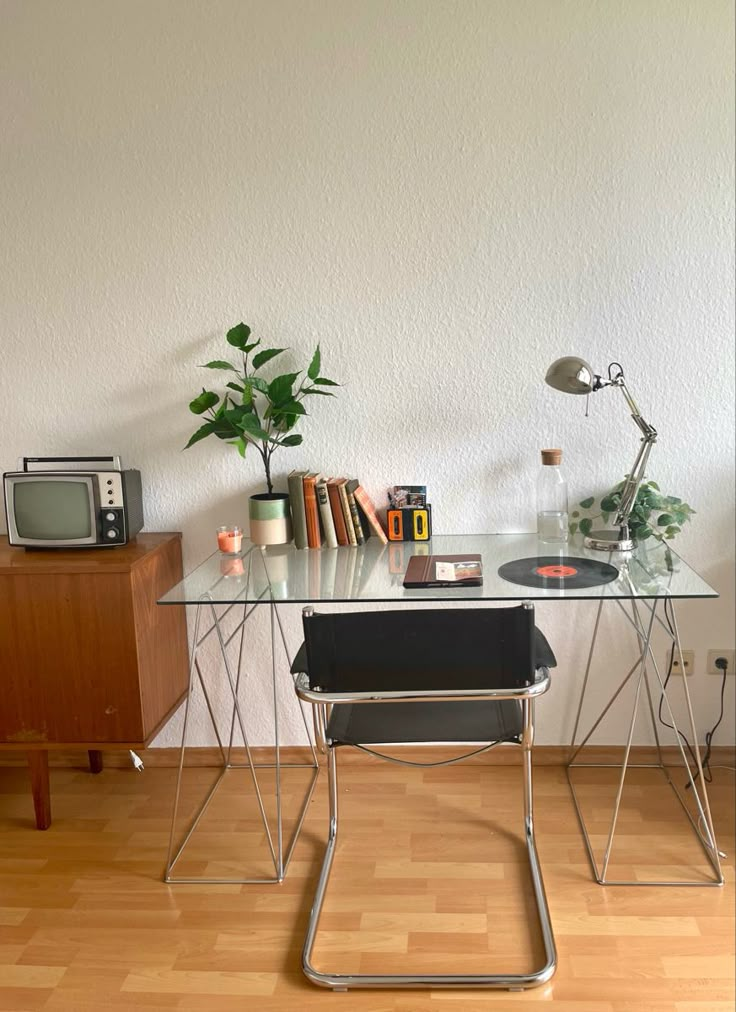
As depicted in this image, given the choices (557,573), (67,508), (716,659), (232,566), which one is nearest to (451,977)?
(557,573)

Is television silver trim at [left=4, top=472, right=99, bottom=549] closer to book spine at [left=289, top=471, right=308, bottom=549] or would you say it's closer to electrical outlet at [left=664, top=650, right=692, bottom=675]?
book spine at [left=289, top=471, right=308, bottom=549]

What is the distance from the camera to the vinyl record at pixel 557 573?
220cm

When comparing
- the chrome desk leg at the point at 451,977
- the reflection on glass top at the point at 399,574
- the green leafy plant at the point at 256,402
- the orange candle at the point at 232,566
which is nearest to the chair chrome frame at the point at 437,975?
the chrome desk leg at the point at 451,977

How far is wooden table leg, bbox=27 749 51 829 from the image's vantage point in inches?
103

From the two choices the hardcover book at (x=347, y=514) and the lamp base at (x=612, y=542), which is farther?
the hardcover book at (x=347, y=514)

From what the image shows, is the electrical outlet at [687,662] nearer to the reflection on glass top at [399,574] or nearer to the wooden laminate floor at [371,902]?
the wooden laminate floor at [371,902]

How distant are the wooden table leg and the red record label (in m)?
1.52

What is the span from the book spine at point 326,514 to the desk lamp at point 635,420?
2.35ft

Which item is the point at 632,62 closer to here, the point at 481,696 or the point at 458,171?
the point at 458,171

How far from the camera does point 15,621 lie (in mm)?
2527

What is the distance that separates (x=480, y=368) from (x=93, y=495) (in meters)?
1.21

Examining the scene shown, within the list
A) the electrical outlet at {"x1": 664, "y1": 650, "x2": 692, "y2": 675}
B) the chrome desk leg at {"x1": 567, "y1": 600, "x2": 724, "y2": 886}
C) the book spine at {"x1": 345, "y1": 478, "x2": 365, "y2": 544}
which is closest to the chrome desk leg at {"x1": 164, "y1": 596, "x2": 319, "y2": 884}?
the book spine at {"x1": 345, "y1": 478, "x2": 365, "y2": 544}

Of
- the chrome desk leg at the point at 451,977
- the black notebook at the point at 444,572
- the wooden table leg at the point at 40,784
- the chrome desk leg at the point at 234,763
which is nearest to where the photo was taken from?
the chrome desk leg at the point at 451,977

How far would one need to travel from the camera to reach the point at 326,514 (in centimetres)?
266
